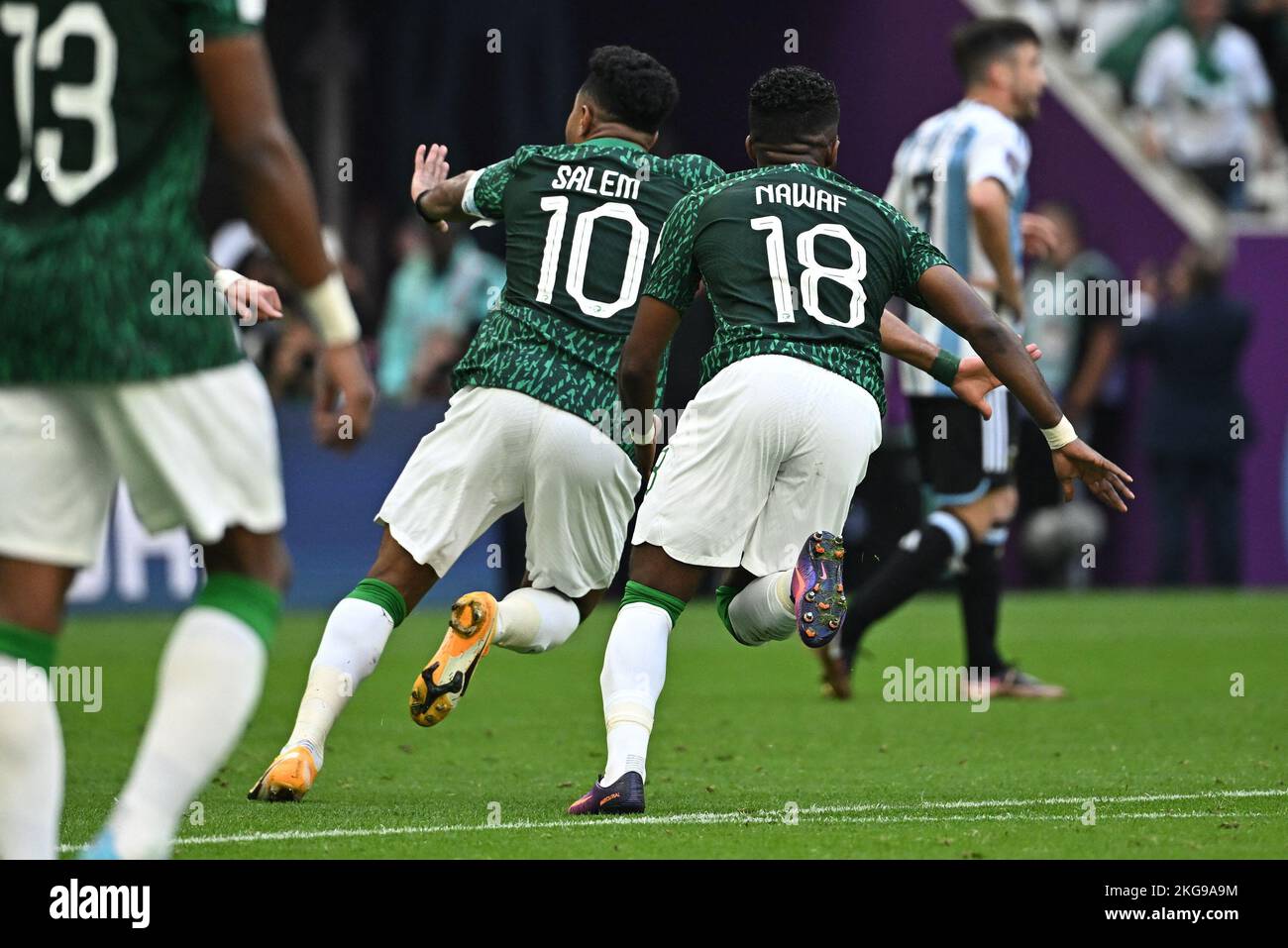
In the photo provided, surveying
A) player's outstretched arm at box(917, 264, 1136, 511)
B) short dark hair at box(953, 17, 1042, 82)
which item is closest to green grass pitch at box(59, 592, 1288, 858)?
player's outstretched arm at box(917, 264, 1136, 511)

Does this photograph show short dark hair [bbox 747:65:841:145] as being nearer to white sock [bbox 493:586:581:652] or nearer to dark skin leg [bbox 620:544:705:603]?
dark skin leg [bbox 620:544:705:603]

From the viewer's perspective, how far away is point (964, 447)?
32.5ft

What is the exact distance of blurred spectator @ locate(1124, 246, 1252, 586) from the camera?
55.0 feet

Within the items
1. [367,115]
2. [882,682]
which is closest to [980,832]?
[882,682]

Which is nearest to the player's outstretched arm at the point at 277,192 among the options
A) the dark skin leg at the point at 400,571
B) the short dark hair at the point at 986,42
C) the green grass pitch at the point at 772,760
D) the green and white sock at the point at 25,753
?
the green and white sock at the point at 25,753

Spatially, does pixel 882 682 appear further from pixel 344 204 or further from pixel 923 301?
pixel 344 204

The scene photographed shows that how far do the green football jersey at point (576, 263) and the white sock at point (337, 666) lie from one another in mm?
789

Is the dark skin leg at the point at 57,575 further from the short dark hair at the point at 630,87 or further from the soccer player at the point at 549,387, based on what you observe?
the short dark hair at the point at 630,87

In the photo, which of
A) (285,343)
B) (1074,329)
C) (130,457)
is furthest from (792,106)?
(1074,329)

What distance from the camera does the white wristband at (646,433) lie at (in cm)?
649

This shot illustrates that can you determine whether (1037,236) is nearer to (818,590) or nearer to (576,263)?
(576,263)

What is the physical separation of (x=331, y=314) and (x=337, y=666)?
86.4 inches

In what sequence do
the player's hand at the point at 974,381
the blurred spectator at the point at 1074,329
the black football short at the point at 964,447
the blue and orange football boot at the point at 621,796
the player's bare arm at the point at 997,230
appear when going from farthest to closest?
1. the blurred spectator at the point at 1074,329
2. the black football short at the point at 964,447
3. the player's bare arm at the point at 997,230
4. the player's hand at the point at 974,381
5. the blue and orange football boot at the point at 621,796

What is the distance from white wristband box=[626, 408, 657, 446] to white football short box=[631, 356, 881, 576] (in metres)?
0.17
